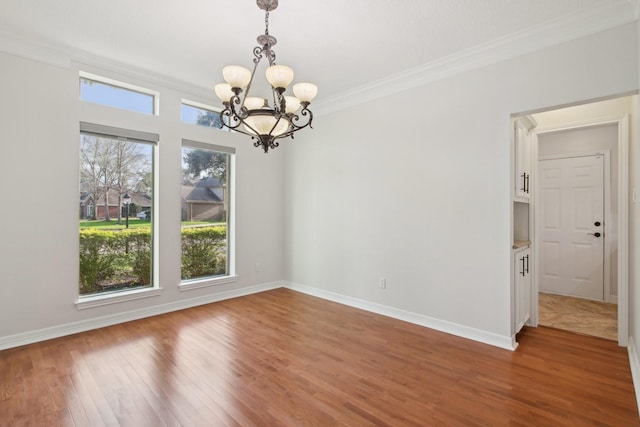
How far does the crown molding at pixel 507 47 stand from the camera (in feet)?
8.00

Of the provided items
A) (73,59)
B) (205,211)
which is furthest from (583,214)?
(73,59)

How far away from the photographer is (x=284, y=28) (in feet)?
9.04

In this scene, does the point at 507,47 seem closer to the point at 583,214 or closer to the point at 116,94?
the point at 583,214

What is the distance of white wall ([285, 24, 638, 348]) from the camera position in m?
2.72

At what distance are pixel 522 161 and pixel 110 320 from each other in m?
4.87

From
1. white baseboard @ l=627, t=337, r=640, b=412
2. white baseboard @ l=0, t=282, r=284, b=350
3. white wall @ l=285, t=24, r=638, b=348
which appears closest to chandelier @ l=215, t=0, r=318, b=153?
white wall @ l=285, t=24, r=638, b=348

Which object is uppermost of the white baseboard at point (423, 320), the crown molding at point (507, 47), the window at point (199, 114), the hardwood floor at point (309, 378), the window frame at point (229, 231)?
the crown molding at point (507, 47)

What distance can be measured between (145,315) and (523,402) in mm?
3845

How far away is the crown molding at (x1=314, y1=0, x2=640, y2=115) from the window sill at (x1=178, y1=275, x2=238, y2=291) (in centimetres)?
301

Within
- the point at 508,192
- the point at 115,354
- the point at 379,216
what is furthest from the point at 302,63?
the point at 115,354

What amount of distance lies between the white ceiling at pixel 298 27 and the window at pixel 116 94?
280 mm

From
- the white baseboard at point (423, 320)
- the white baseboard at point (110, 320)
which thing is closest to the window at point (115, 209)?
the white baseboard at point (110, 320)

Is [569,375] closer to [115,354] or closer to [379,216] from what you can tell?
[379,216]

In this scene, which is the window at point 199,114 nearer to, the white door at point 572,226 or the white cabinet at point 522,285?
the white cabinet at point 522,285
